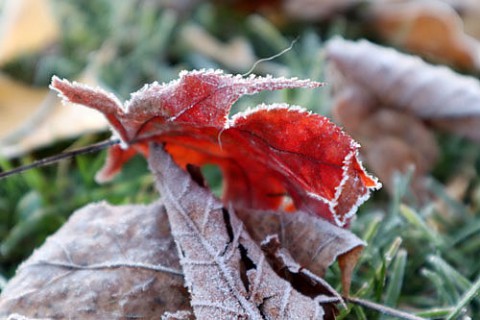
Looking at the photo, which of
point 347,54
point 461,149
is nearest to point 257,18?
point 347,54

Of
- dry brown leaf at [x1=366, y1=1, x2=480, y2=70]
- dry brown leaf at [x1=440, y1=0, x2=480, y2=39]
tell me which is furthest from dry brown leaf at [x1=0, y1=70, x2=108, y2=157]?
dry brown leaf at [x1=440, y1=0, x2=480, y2=39]

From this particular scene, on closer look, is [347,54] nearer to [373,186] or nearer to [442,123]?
[442,123]

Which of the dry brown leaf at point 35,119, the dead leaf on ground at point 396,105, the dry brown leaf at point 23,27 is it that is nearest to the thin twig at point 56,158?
the dry brown leaf at point 35,119

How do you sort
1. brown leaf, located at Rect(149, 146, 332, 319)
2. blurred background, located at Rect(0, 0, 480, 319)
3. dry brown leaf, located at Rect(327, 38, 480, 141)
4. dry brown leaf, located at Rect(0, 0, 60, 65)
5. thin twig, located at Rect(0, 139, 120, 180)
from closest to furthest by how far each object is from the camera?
brown leaf, located at Rect(149, 146, 332, 319)
thin twig, located at Rect(0, 139, 120, 180)
blurred background, located at Rect(0, 0, 480, 319)
dry brown leaf, located at Rect(327, 38, 480, 141)
dry brown leaf, located at Rect(0, 0, 60, 65)

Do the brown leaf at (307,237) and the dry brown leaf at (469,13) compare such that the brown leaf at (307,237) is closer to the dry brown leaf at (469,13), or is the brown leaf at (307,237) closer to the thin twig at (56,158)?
the thin twig at (56,158)

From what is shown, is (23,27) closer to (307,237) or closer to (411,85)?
(411,85)

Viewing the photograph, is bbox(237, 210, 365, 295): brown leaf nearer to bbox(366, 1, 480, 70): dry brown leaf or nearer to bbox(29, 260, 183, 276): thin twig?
bbox(29, 260, 183, 276): thin twig

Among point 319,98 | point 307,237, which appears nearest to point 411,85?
point 319,98
